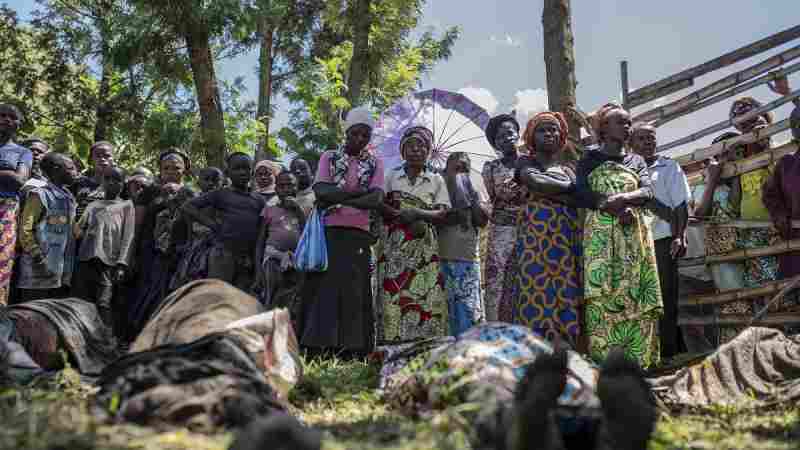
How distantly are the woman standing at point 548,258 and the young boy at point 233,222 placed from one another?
280cm

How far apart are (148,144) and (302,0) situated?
28.3 feet

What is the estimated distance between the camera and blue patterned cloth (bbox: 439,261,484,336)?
6012mm

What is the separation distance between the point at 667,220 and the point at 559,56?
11.0 feet

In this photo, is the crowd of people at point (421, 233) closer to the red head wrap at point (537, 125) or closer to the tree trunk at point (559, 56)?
the red head wrap at point (537, 125)

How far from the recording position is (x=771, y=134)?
6.81m

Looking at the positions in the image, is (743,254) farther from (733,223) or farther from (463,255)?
(463,255)

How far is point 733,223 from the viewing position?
6891 millimetres

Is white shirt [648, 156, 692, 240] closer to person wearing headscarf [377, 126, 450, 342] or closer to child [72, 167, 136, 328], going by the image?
person wearing headscarf [377, 126, 450, 342]

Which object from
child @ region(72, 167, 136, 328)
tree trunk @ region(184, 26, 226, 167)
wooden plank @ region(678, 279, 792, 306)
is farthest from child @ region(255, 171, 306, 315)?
tree trunk @ region(184, 26, 226, 167)

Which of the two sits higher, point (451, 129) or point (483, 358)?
point (451, 129)

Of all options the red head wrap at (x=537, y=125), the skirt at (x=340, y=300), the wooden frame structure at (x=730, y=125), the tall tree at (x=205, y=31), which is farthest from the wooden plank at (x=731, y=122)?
the tall tree at (x=205, y=31)

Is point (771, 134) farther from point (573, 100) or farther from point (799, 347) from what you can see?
point (799, 347)

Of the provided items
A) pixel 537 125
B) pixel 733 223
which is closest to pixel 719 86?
pixel 733 223

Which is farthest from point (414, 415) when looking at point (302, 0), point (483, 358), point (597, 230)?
point (302, 0)
